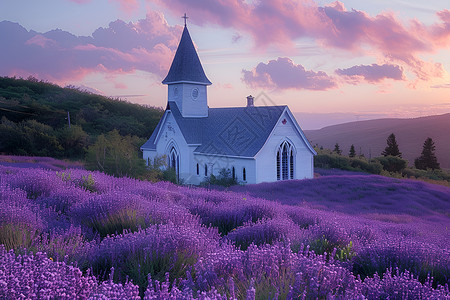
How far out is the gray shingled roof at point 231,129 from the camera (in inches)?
1041

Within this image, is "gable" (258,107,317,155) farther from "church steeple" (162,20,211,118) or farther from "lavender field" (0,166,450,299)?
"lavender field" (0,166,450,299)

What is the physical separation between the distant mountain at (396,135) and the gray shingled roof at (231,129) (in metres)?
84.7

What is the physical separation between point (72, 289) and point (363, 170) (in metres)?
43.2

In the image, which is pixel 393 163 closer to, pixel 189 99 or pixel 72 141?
pixel 189 99

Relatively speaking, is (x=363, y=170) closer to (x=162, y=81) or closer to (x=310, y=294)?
(x=162, y=81)

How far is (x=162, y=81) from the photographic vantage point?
32.3m

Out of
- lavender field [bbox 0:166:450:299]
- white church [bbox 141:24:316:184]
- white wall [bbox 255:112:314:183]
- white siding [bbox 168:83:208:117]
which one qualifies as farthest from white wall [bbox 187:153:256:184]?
lavender field [bbox 0:166:450:299]

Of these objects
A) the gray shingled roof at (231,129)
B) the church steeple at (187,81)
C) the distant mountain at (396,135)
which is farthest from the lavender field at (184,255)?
the distant mountain at (396,135)

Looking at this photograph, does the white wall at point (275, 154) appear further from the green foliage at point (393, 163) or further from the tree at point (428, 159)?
the tree at point (428, 159)

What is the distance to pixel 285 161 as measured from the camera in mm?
27344

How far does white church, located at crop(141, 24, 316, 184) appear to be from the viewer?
26.0 meters

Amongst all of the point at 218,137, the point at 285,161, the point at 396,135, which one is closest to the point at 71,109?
the point at 218,137

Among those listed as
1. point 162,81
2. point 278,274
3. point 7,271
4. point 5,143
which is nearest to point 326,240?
point 278,274

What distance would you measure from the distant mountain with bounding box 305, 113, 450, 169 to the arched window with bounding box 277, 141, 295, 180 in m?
85.4
